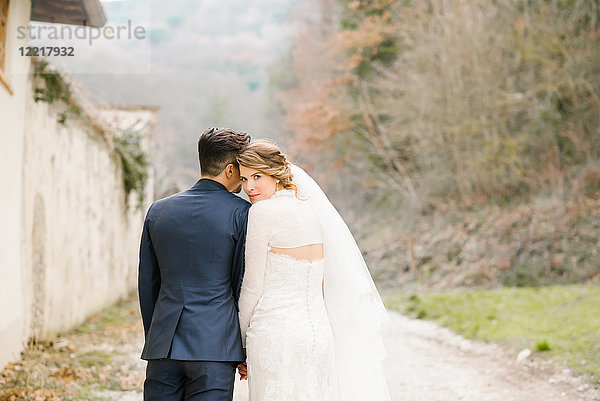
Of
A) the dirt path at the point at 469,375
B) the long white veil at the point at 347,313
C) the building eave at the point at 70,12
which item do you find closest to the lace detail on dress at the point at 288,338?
the long white veil at the point at 347,313

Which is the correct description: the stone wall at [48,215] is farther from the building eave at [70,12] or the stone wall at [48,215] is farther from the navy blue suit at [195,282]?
the navy blue suit at [195,282]

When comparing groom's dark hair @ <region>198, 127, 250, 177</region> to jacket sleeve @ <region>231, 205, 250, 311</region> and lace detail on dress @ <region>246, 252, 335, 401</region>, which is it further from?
lace detail on dress @ <region>246, 252, 335, 401</region>

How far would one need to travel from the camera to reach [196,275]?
294 cm

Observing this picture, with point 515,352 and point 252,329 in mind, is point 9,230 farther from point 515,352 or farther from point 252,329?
point 515,352

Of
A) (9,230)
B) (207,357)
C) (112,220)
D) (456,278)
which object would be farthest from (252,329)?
(456,278)

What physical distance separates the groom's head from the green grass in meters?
4.59

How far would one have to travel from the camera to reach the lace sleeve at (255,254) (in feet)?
10.1

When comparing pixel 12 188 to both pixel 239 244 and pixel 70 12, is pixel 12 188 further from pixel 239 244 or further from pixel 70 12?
pixel 239 244

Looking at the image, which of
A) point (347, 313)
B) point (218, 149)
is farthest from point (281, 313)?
point (218, 149)

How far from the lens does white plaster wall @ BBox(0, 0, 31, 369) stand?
19.6ft

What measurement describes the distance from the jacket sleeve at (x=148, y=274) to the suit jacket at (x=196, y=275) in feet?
0.21

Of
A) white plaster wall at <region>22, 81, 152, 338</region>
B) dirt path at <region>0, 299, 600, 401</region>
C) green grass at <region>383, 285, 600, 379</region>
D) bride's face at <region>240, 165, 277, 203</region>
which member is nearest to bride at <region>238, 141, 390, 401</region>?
bride's face at <region>240, 165, 277, 203</region>

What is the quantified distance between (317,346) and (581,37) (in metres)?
12.9

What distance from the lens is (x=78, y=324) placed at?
363 inches
